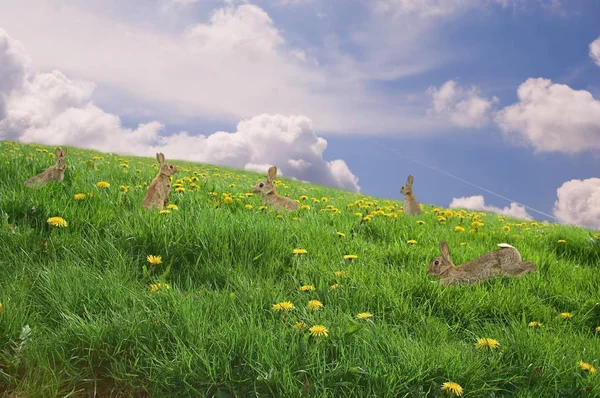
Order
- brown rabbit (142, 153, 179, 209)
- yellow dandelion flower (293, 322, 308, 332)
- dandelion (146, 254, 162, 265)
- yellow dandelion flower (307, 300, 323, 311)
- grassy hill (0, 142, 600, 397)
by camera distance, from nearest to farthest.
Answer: grassy hill (0, 142, 600, 397)
yellow dandelion flower (293, 322, 308, 332)
yellow dandelion flower (307, 300, 323, 311)
dandelion (146, 254, 162, 265)
brown rabbit (142, 153, 179, 209)

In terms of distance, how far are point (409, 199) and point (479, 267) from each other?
3.79 metres

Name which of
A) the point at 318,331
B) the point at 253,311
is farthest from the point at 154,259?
the point at 318,331

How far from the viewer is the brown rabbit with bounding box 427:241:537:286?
4832 millimetres

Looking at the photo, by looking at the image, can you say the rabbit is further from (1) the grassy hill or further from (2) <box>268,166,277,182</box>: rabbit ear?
(2) <box>268,166,277,182</box>: rabbit ear

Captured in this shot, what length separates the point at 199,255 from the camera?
484 cm

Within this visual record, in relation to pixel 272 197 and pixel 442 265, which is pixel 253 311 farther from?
pixel 272 197

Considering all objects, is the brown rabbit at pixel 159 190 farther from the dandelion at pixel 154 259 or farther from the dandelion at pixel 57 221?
the dandelion at pixel 154 259

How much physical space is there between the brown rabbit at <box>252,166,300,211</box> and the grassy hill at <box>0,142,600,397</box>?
1212 millimetres

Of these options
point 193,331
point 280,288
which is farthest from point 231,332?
point 280,288

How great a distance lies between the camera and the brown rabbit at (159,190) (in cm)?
595

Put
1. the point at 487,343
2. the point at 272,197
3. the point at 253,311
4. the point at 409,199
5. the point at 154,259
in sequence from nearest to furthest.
Answer: the point at 487,343 < the point at 253,311 < the point at 154,259 < the point at 272,197 < the point at 409,199

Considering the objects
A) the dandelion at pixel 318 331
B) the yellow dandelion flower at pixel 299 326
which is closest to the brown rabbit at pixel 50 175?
the yellow dandelion flower at pixel 299 326

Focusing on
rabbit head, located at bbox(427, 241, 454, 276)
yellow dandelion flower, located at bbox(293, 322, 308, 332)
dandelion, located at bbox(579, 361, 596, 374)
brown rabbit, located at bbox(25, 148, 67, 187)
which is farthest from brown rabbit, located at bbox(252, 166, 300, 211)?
dandelion, located at bbox(579, 361, 596, 374)

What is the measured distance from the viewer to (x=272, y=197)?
7.72m
